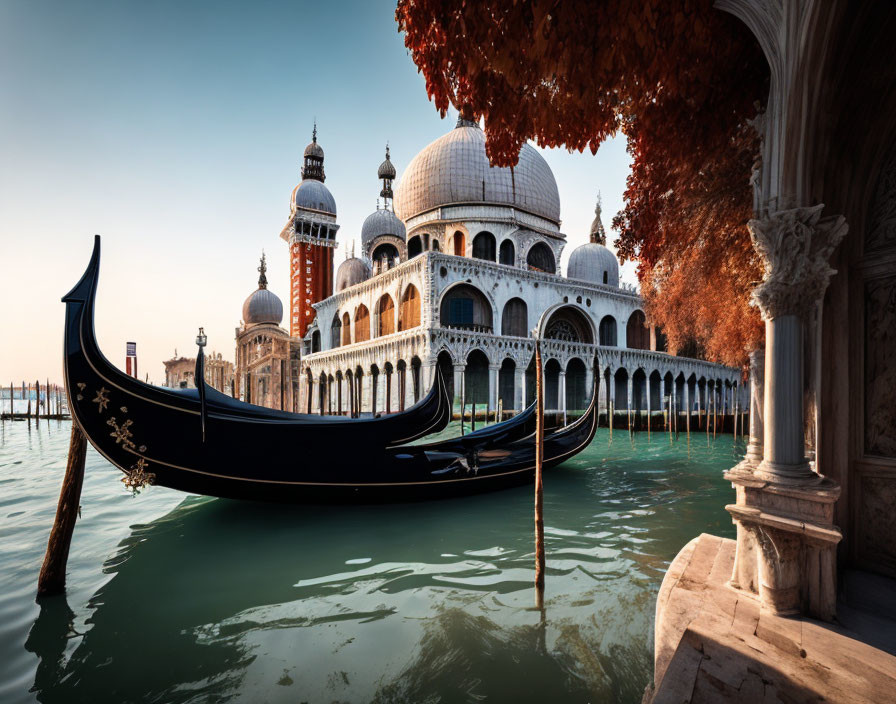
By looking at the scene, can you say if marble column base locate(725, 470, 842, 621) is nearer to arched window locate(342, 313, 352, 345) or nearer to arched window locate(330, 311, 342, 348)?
arched window locate(342, 313, 352, 345)

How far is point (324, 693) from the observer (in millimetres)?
2418

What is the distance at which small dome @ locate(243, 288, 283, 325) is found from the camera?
3719 centimetres

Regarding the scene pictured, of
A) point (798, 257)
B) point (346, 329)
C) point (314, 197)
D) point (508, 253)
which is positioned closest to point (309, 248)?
point (314, 197)

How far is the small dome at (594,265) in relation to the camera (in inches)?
1048

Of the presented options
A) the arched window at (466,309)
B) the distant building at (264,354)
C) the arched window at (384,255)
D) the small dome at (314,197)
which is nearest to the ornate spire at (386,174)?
the small dome at (314,197)

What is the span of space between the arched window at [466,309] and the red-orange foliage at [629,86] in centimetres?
1542

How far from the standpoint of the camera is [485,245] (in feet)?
78.2

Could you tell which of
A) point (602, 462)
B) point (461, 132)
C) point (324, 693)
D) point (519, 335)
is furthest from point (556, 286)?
point (324, 693)

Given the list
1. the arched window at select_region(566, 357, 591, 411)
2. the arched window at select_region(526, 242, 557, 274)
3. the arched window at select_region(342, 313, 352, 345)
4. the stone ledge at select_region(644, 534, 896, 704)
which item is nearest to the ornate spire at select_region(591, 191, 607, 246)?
the arched window at select_region(526, 242, 557, 274)

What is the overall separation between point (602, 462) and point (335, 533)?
7190 mm

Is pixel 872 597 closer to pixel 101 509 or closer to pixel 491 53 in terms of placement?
pixel 491 53

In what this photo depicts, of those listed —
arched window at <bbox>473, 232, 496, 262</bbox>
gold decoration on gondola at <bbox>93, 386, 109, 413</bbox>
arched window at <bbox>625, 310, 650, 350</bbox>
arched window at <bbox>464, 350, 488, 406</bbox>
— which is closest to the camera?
gold decoration on gondola at <bbox>93, 386, 109, 413</bbox>

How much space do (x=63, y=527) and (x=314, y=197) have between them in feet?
113

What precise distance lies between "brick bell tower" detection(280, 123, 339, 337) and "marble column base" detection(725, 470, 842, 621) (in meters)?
33.4
